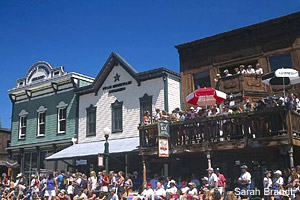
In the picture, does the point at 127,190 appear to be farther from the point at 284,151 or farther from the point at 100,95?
the point at 100,95

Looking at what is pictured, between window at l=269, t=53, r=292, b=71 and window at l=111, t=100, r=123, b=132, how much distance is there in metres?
8.99

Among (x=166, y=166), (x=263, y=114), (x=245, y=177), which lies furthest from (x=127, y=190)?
(x=263, y=114)

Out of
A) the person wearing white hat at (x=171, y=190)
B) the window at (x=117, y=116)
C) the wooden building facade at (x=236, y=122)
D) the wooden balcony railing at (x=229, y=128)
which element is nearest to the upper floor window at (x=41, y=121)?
the window at (x=117, y=116)

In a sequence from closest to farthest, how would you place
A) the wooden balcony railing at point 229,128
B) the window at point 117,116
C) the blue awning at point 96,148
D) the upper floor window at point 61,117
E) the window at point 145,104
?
the wooden balcony railing at point 229,128 < the blue awning at point 96,148 < the window at point 145,104 < the window at point 117,116 < the upper floor window at point 61,117

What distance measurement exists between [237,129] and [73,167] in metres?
12.4

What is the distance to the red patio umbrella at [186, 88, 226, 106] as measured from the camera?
14359 millimetres

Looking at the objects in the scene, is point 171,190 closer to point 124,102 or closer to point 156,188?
point 156,188

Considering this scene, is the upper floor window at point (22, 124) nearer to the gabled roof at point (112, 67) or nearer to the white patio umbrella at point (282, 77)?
the gabled roof at point (112, 67)

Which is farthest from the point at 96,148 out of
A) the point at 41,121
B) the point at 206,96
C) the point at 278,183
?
the point at 278,183

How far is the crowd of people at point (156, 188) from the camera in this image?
37.7ft

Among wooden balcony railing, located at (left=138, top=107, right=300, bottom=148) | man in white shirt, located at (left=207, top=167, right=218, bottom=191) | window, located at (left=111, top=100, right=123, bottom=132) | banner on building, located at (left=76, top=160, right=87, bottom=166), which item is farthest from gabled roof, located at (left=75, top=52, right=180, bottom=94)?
man in white shirt, located at (left=207, top=167, right=218, bottom=191)

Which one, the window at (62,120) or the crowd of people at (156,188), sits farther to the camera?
the window at (62,120)

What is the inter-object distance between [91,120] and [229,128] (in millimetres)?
Answer: 11316

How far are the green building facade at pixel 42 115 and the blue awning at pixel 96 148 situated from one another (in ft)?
5.14
